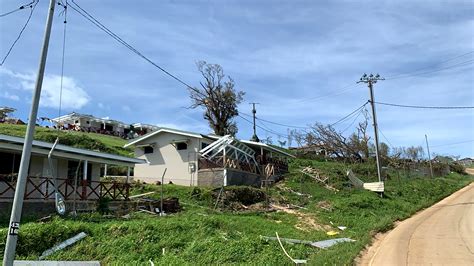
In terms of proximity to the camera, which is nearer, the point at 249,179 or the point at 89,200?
the point at 89,200

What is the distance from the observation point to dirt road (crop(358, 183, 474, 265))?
1488 centimetres

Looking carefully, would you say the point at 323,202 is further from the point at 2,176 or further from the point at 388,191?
the point at 2,176

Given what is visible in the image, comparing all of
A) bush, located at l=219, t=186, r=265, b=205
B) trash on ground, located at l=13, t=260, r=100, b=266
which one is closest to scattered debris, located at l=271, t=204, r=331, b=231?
bush, located at l=219, t=186, r=265, b=205

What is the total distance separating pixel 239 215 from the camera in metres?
23.8

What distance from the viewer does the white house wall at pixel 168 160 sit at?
3644 cm

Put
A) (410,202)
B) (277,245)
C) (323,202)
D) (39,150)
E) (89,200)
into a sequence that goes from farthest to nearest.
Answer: (410,202), (323,202), (89,200), (39,150), (277,245)

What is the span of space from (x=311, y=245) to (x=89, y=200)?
11115 millimetres

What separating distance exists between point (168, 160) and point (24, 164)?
28864mm

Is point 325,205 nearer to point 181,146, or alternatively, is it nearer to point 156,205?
point 156,205

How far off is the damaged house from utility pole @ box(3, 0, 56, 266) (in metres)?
23.9

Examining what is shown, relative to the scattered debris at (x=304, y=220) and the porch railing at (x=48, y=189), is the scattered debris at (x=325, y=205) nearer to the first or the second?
the scattered debris at (x=304, y=220)

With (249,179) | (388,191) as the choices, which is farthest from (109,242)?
(388,191)

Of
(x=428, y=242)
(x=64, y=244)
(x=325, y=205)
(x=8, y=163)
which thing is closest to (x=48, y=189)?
(x=8, y=163)

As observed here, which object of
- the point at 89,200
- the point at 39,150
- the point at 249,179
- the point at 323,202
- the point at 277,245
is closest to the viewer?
the point at 277,245
